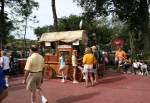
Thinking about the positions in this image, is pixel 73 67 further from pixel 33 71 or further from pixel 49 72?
pixel 33 71

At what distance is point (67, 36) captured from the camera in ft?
76.3

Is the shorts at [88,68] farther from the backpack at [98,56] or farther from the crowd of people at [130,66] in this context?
the crowd of people at [130,66]

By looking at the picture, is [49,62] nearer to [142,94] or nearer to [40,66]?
[142,94]

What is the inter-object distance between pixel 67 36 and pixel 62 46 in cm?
180

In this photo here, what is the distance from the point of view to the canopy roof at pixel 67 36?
22578 mm

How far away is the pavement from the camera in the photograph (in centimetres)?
1462

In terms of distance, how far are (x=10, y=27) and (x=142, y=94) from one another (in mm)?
30273

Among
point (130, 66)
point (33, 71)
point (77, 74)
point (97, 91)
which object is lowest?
point (97, 91)

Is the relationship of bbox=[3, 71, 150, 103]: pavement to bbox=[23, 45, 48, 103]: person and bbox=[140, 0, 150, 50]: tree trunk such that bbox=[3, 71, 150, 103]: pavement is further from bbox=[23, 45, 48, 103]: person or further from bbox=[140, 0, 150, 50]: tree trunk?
bbox=[140, 0, 150, 50]: tree trunk

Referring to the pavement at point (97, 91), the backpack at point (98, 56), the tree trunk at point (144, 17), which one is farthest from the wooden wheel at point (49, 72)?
the tree trunk at point (144, 17)

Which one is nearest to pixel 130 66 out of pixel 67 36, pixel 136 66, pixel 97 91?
pixel 136 66

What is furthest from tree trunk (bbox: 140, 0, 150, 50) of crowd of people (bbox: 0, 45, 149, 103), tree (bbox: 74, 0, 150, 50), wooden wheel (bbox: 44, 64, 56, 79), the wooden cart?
wooden wheel (bbox: 44, 64, 56, 79)

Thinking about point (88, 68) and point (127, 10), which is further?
point (127, 10)

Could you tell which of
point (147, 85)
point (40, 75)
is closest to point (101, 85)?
point (147, 85)
